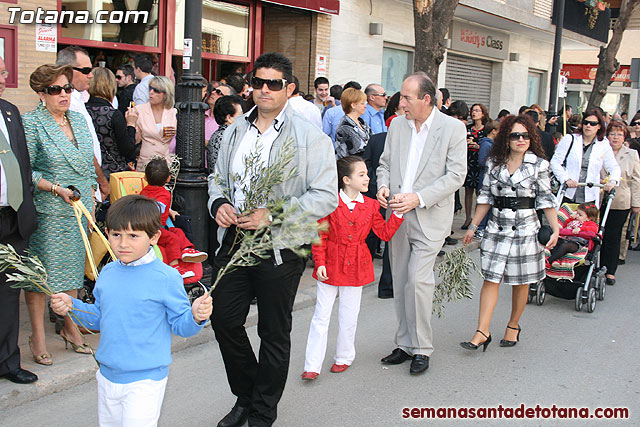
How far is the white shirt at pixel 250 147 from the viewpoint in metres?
4.02

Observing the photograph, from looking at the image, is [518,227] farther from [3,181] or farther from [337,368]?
[3,181]

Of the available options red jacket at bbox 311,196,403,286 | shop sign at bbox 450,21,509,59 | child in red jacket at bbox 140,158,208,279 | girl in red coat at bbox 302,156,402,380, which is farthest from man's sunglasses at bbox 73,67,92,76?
shop sign at bbox 450,21,509,59

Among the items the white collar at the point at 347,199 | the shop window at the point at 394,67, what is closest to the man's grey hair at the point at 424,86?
the white collar at the point at 347,199

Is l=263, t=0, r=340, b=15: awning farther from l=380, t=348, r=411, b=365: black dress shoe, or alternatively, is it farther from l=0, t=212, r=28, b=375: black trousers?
l=0, t=212, r=28, b=375: black trousers

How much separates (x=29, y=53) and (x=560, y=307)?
7.64 m

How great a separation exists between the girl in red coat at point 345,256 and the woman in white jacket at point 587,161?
156 inches

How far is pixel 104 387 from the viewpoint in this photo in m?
3.19

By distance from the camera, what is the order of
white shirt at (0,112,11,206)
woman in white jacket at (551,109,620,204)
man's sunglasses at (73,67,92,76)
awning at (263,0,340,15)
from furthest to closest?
1. awning at (263,0,340,15)
2. woman in white jacket at (551,109,620,204)
3. man's sunglasses at (73,67,92,76)
4. white shirt at (0,112,11,206)

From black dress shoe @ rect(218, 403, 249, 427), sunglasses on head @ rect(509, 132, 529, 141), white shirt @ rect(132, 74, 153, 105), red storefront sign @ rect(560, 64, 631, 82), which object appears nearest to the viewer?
black dress shoe @ rect(218, 403, 249, 427)

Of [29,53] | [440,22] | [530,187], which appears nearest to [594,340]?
[530,187]

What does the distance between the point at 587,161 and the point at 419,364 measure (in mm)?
4315

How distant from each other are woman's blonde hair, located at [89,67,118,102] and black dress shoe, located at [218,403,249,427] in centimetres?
384

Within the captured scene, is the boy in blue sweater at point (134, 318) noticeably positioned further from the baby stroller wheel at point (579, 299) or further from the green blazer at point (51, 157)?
the baby stroller wheel at point (579, 299)

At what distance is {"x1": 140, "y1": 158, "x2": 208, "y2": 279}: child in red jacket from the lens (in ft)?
19.3
